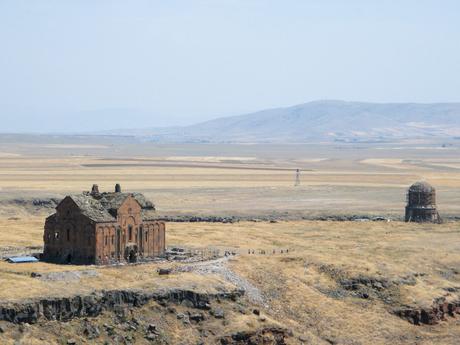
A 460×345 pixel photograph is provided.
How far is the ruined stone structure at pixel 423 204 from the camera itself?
140625 millimetres

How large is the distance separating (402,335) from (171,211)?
73.4m

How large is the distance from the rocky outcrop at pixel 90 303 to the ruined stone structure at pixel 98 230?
12706mm

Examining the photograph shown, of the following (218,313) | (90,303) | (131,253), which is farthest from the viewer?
(131,253)

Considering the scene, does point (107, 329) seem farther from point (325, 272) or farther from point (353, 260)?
point (353, 260)

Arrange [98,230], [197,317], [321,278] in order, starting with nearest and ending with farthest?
[197,317]
[98,230]
[321,278]

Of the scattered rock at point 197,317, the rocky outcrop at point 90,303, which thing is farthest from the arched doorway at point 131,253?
the scattered rock at point 197,317

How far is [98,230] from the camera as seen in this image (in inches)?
3541

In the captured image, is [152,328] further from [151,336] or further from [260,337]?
[260,337]

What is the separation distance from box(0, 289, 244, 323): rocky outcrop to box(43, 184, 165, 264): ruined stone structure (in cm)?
1271

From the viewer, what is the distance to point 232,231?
12319 cm

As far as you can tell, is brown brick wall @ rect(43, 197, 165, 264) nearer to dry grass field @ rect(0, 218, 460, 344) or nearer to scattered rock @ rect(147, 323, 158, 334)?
dry grass field @ rect(0, 218, 460, 344)

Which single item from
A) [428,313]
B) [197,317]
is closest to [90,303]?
[197,317]

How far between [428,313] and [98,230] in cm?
2742

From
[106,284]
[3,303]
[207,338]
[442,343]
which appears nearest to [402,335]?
[442,343]
